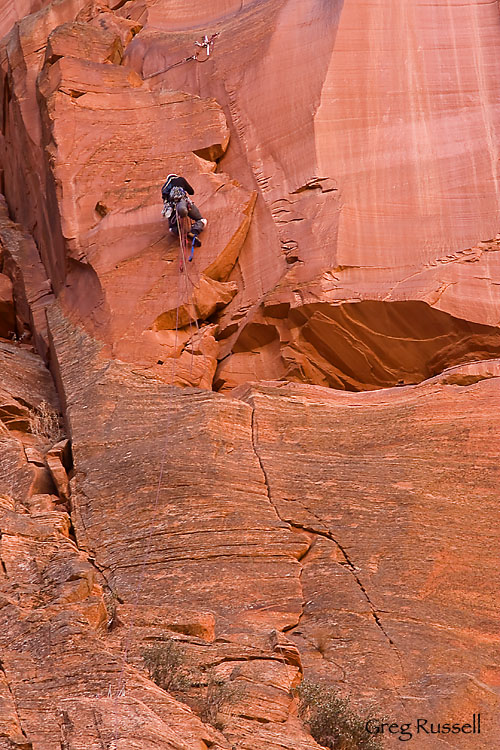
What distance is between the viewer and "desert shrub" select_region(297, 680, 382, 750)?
1388cm

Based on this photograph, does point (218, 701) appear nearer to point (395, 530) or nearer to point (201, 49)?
point (395, 530)

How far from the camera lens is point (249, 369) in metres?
22.3

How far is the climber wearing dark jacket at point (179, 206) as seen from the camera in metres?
22.3

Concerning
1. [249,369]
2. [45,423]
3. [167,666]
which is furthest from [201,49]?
[167,666]

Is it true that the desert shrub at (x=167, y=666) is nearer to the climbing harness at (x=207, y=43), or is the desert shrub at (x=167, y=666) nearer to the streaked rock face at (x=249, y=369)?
the streaked rock face at (x=249, y=369)

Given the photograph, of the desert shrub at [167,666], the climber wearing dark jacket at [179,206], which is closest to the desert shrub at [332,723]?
the desert shrub at [167,666]

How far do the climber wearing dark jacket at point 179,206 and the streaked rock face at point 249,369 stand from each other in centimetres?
44

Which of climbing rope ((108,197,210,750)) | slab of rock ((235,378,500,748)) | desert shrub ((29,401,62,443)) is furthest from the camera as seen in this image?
desert shrub ((29,401,62,443))

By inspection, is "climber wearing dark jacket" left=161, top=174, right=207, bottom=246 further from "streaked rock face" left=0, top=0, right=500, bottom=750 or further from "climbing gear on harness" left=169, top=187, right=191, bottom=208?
"streaked rock face" left=0, top=0, right=500, bottom=750

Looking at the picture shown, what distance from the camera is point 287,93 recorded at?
945 inches

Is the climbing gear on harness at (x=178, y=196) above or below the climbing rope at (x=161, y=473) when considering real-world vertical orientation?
above

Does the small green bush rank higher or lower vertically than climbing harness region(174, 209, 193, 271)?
lower

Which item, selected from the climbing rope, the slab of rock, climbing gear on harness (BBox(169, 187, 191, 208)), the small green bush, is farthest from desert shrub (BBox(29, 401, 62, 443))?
the small green bush

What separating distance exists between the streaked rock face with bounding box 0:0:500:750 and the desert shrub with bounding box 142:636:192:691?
0.09 metres
